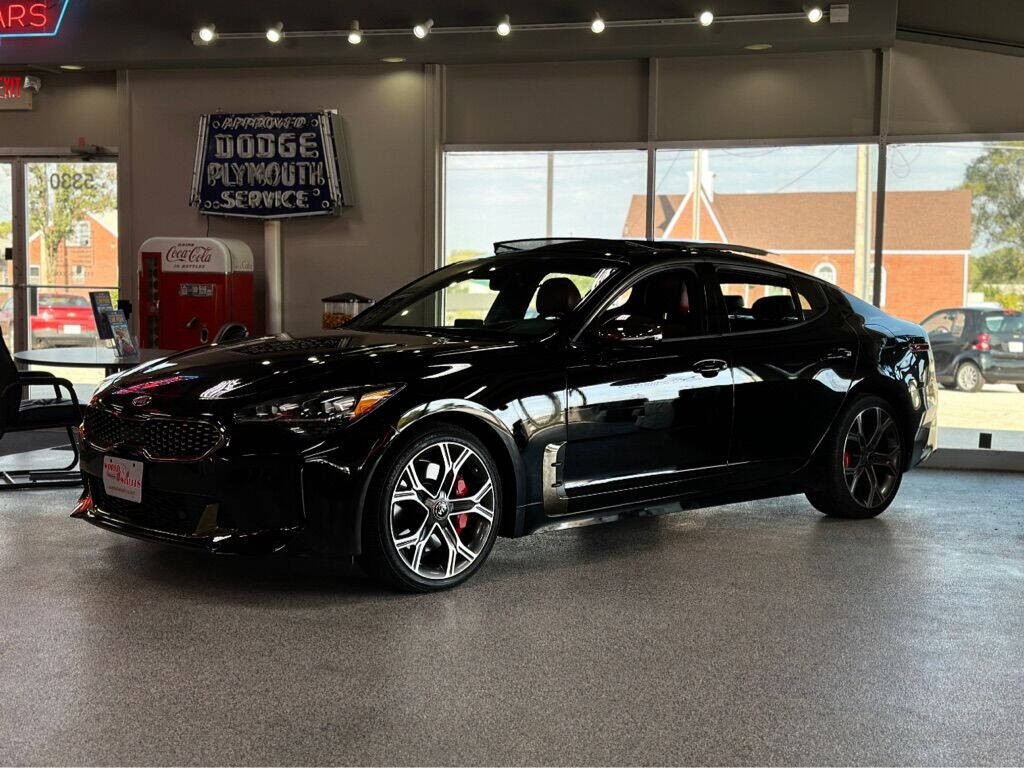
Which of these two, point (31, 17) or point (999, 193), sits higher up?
point (31, 17)

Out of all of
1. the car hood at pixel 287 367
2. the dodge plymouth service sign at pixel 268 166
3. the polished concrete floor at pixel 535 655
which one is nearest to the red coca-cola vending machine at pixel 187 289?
the dodge plymouth service sign at pixel 268 166

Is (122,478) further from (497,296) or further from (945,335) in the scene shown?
(945,335)

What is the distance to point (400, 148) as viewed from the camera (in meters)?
9.19

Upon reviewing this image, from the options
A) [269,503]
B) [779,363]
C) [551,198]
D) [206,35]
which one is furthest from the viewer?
[551,198]

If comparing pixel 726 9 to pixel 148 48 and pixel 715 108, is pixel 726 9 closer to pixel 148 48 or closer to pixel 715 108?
pixel 715 108

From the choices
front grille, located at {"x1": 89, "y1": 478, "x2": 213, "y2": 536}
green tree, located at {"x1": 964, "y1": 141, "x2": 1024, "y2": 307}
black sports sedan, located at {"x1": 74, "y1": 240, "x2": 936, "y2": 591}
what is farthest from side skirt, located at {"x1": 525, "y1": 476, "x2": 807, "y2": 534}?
green tree, located at {"x1": 964, "y1": 141, "x2": 1024, "y2": 307}

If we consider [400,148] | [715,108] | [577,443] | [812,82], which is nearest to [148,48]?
[400,148]

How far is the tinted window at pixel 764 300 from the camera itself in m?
5.33

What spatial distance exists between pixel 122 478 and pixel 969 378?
20.7ft

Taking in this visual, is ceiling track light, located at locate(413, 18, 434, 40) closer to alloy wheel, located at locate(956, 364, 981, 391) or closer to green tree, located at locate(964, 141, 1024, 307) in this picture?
green tree, located at locate(964, 141, 1024, 307)

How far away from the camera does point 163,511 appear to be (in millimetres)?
4191

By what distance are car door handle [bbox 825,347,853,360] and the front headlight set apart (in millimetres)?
2498

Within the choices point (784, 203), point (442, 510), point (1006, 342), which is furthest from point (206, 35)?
point (1006, 342)

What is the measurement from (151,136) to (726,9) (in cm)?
469
